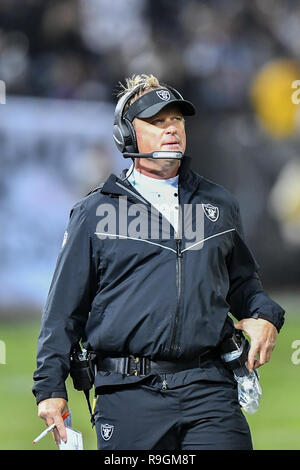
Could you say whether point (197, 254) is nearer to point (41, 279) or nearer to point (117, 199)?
point (117, 199)

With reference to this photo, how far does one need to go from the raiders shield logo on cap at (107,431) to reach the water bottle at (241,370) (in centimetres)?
51

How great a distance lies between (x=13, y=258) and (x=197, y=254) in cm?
838

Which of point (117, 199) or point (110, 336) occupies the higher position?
point (117, 199)

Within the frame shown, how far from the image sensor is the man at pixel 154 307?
3.75 metres

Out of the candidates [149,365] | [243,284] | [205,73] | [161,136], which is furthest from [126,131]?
[205,73]

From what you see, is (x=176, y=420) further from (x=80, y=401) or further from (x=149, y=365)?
(x=80, y=401)

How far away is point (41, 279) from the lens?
40.0 ft

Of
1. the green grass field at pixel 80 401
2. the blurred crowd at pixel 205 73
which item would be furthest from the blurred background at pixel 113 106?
the green grass field at pixel 80 401

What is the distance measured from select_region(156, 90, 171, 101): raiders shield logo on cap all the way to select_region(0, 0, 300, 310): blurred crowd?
8.43 m

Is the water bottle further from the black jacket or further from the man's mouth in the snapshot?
the man's mouth

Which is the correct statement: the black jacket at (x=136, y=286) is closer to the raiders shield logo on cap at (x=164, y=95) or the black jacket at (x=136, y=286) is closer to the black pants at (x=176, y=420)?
the black pants at (x=176, y=420)

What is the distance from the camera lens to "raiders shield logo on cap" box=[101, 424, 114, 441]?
3.80 m

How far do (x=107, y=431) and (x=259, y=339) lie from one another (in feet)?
2.28
